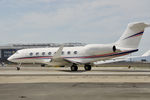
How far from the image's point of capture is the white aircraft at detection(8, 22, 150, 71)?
29230 millimetres

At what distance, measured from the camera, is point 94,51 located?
31531mm

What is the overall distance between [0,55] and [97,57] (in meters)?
101

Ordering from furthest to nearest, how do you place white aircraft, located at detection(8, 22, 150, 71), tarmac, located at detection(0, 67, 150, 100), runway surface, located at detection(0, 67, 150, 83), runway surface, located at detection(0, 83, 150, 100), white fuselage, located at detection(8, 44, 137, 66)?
white fuselage, located at detection(8, 44, 137, 66), white aircraft, located at detection(8, 22, 150, 71), runway surface, located at detection(0, 67, 150, 83), tarmac, located at detection(0, 67, 150, 100), runway surface, located at detection(0, 83, 150, 100)

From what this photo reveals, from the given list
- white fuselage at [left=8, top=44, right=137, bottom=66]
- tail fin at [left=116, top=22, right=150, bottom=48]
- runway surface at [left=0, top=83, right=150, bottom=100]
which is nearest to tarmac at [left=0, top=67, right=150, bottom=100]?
runway surface at [left=0, top=83, right=150, bottom=100]

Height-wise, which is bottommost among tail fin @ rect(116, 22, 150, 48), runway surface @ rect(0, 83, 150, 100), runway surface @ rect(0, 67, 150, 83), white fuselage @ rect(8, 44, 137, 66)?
runway surface @ rect(0, 67, 150, 83)

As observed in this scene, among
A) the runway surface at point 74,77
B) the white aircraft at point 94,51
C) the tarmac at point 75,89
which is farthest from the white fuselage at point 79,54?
the tarmac at point 75,89

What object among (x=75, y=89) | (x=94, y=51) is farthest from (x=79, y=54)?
(x=75, y=89)

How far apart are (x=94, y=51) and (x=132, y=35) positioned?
5.83 meters

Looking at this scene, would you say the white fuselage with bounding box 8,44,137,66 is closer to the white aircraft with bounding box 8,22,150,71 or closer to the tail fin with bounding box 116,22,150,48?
the white aircraft with bounding box 8,22,150,71

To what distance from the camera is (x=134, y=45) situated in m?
29.3

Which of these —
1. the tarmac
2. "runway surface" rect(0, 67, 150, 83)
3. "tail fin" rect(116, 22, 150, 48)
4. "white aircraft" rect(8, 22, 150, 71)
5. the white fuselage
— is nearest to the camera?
the tarmac

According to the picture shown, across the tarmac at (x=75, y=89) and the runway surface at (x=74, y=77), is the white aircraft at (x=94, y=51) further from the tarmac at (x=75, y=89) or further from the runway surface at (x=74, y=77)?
the tarmac at (x=75, y=89)

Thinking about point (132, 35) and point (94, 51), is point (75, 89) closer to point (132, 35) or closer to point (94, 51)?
point (132, 35)

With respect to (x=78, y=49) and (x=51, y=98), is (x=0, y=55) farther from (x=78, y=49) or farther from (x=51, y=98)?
(x=51, y=98)
